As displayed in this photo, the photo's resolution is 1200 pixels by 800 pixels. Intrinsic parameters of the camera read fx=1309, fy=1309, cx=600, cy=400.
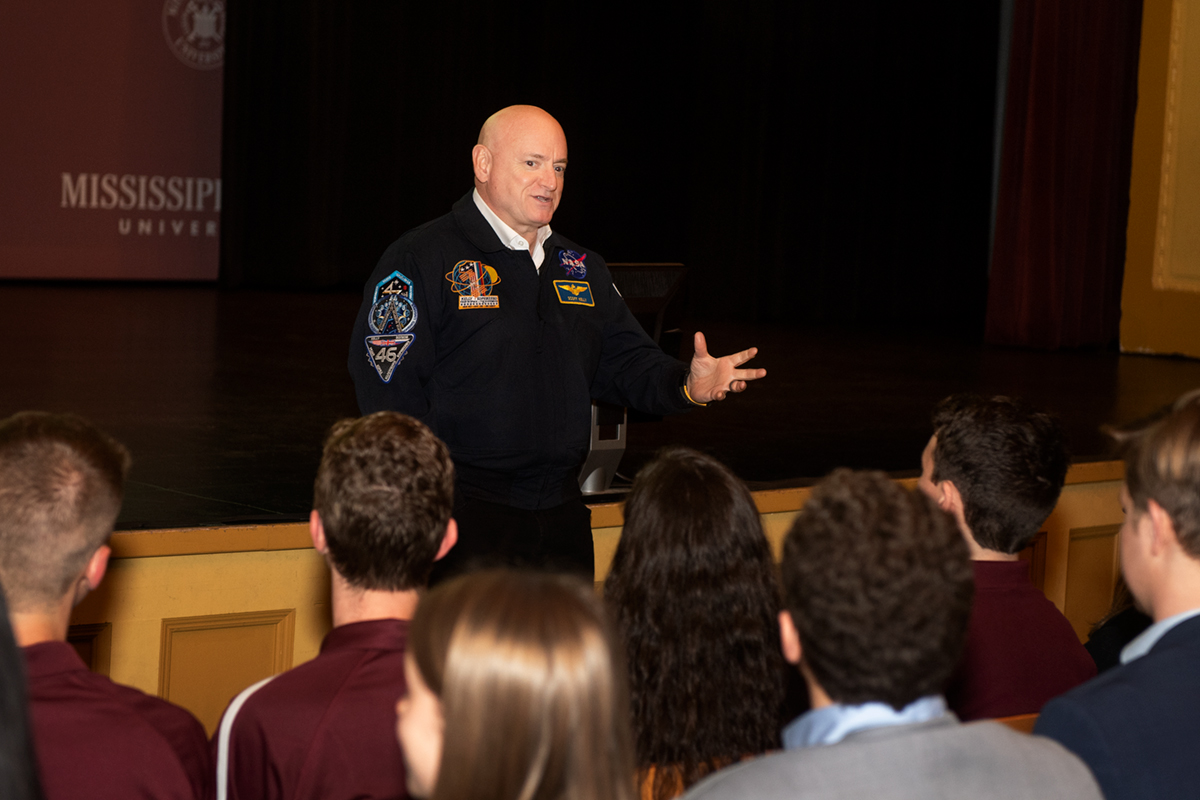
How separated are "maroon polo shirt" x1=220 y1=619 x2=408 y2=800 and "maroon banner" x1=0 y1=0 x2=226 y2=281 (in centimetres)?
827

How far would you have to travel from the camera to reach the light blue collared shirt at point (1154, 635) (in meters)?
1.26

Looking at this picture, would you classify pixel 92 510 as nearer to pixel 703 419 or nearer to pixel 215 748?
pixel 215 748

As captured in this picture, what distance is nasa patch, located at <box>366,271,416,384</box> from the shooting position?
226 cm

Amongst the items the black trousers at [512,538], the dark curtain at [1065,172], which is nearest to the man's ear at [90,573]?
the black trousers at [512,538]

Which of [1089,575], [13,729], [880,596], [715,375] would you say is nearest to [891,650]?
[880,596]

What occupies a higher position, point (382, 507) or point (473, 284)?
point (473, 284)

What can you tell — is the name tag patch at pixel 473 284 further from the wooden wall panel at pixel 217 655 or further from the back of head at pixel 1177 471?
the back of head at pixel 1177 471

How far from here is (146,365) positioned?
515 cm

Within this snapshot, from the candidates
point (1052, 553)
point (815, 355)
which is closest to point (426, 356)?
point (1052, 553)

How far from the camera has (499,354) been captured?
2.34 metres

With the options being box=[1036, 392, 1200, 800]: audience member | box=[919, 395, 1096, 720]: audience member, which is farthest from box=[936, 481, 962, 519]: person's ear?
box=[1036, 392, 1200, 800]: audience member

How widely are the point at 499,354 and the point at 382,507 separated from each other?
935 millimetres

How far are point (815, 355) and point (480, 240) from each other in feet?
17.1

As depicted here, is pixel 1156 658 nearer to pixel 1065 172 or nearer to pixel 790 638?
pixel 790 638
